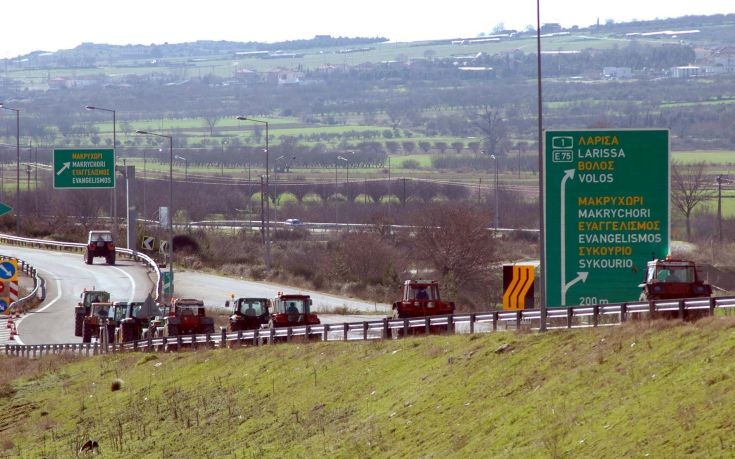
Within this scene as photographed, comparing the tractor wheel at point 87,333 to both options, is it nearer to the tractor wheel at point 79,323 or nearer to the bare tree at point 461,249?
the tractor wheel at point 79,323

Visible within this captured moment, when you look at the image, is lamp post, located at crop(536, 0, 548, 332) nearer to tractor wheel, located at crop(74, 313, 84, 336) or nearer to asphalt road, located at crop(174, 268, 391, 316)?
tractor wheel, located at crop(74, 313, 84, 336)

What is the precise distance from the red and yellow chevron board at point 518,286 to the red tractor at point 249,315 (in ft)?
29.0

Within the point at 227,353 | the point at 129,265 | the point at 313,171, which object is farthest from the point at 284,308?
the point at 313,171

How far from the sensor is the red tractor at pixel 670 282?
3219 cm

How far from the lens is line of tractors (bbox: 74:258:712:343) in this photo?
32.5 metres

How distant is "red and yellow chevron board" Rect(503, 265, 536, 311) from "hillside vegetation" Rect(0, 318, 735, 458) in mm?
5130

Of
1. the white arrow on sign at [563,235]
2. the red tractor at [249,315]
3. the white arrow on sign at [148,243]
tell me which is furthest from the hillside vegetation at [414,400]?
the white arrow on sign at [148,243]

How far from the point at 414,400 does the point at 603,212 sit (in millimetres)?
8557

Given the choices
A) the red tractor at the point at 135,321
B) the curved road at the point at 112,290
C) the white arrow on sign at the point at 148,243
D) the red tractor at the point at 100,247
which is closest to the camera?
the red tractor at the point at 135,321

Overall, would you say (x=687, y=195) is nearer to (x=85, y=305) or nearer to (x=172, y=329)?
(x=85, y=305)

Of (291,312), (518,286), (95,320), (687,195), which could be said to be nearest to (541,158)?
(518,286)

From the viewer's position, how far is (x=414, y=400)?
1013 inches

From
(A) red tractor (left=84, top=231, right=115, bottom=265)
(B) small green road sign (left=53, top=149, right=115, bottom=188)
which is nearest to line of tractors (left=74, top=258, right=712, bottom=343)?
(A) red tractor (left=84, top=231, right=115, bottom=265)

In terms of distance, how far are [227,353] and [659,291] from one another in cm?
1068
